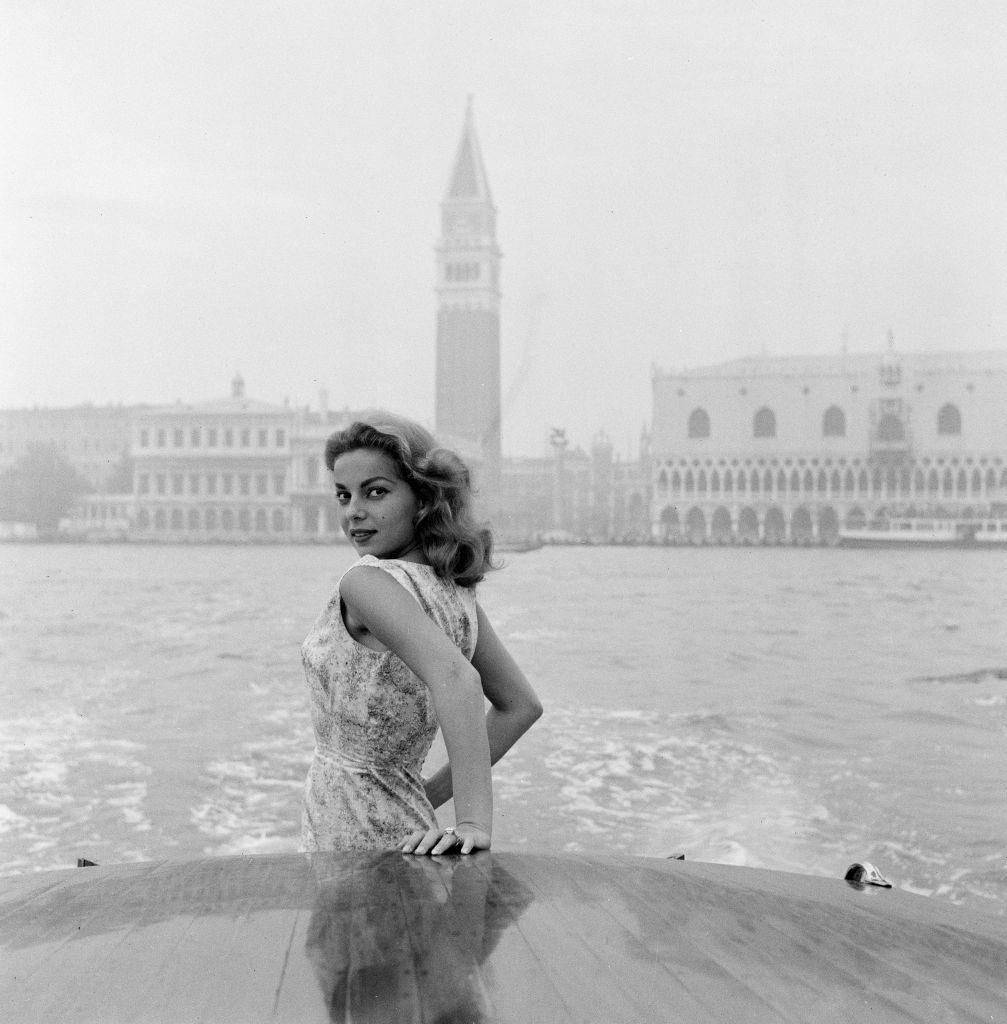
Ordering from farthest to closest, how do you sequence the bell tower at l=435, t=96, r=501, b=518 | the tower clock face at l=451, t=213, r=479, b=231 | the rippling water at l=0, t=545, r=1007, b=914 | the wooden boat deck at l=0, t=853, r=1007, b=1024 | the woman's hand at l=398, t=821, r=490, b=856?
1. the tower clock face at l=451, t=213, r=479, b=231
2. the bell tower at l=435, t=96, r=501, b=518
3. the rippling water at l=0, t=545, r=1007, b=914
4. the woman's hand at l=398, t=821, r=490, b=856
5. the wooden boat deck at l=0, t=853, r=1007, b=1024

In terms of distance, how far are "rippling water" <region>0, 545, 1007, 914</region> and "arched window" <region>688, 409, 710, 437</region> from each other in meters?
23.8

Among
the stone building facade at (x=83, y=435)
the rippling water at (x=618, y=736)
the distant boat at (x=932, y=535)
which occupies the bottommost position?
the distant boat at (x=932, y=535)

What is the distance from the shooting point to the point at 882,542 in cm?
3069

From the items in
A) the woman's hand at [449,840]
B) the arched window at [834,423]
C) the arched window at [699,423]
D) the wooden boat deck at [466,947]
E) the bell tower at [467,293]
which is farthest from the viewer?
the bell tower at [467,293]

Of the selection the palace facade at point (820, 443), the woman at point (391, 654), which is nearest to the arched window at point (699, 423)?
the palace facade at point (820, 443)

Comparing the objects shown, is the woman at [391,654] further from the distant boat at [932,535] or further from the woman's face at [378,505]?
the distant boat at [932,535]

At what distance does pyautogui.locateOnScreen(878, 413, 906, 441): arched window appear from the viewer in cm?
3459

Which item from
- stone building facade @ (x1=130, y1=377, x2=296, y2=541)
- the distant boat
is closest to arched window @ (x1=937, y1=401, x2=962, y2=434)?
the distant boat

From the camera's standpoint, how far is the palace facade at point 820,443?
111ft

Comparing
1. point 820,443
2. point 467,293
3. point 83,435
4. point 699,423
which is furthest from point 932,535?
point 83,435

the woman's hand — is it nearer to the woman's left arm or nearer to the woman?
the woman

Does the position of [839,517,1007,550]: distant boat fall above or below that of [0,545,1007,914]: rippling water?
below

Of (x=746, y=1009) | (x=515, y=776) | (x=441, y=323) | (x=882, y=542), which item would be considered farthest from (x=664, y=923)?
(x=441, y=323)

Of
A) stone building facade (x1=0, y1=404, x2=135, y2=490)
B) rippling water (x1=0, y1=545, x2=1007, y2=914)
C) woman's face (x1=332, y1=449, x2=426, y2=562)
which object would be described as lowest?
rippling water (x1=0, y1=545, x2=1007, y2=914)
